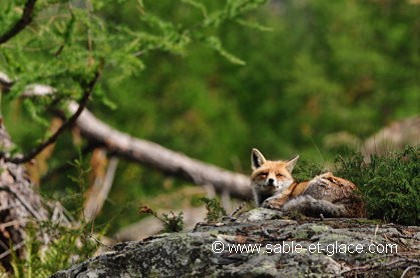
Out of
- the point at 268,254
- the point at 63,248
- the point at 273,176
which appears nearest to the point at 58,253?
the point at 63,248

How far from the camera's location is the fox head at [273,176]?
989cm

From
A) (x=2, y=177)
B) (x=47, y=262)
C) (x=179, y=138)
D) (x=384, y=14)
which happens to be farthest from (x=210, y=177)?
(x=384, y=14)

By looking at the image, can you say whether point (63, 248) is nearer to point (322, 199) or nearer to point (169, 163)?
point (322, 199)

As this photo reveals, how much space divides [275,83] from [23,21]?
1858 inches

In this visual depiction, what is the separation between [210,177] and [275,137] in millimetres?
31208

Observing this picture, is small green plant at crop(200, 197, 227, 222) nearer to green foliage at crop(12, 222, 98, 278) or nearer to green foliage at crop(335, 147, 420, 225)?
green foliage at crop(335, 147, 420, 225)

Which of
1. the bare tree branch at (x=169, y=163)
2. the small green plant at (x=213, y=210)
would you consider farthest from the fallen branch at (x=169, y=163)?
the small green plant at (x=213, y=210)

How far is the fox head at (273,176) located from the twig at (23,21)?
103 inches

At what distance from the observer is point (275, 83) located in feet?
190

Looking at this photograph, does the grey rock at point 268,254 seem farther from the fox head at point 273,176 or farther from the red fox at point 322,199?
the fox head at point 273,176

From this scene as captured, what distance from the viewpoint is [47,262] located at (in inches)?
438

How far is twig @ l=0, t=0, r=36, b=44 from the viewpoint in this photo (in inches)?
422

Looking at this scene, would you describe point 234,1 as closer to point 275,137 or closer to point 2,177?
point 2,177
